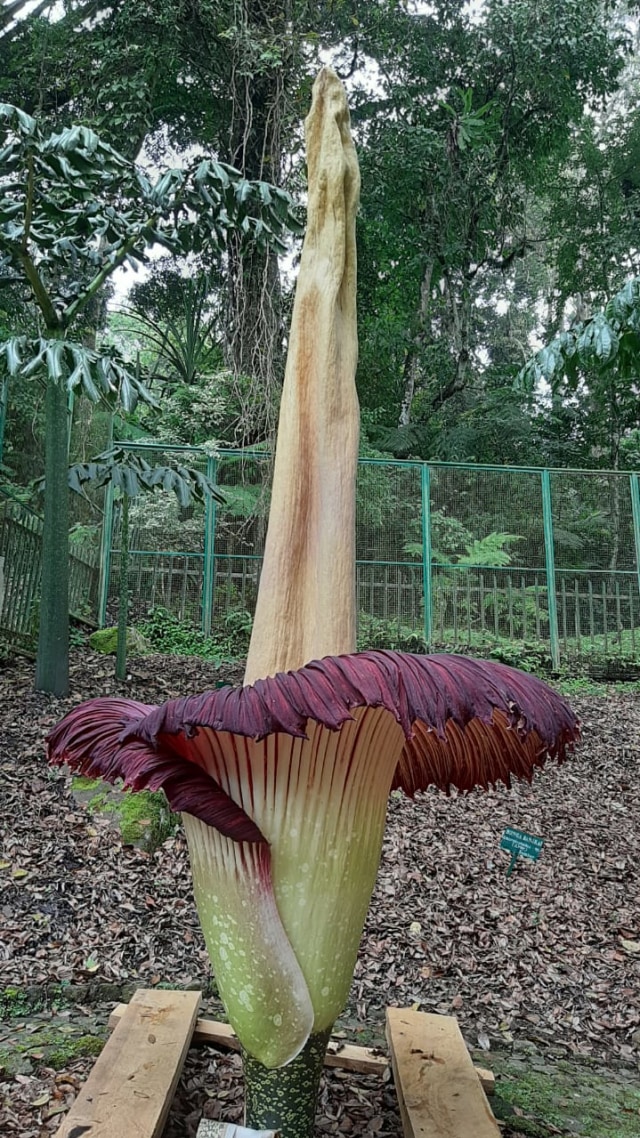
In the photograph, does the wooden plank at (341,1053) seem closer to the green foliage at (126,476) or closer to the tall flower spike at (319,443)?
the tall flower spike at (319,443)

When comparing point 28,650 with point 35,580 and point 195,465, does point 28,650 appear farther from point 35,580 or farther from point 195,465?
point 195,465

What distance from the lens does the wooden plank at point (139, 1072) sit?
128cm

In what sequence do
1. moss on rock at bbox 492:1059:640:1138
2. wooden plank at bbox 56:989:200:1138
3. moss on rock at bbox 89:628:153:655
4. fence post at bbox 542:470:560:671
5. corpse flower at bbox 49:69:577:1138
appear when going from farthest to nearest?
fence post at bbox 542:470:560:671 < moss on rock at bbox 89:628:153:655 < moss on rock at bbox 492:1059:640:1138 < wooden plank at bbox 56:989:200:1138 < corpse flower at bbox 49:69:577:1138

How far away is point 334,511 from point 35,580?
18.2 ft

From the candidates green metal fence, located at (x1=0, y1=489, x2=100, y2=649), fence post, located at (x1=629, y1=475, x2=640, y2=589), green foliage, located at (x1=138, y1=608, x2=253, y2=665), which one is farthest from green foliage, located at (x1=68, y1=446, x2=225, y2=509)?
fence post, located at (x1=629, y1=475, x2=640, y2=589)

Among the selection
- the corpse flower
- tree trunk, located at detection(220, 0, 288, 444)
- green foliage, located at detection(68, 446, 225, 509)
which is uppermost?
tree trunk, located at detection(220, 0, 288, 444)

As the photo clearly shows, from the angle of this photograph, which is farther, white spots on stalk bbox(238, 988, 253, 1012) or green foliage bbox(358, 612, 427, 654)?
green foliage bbox(358, 612, 427, 654)

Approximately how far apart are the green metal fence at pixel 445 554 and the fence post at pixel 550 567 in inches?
0.4

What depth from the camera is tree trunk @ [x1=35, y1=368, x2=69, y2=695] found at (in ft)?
15.5

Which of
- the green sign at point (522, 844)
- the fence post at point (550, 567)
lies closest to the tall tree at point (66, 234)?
the green sign at point (522, 844)

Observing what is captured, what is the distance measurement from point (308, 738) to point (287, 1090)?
543mm

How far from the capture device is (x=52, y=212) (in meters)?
4.59

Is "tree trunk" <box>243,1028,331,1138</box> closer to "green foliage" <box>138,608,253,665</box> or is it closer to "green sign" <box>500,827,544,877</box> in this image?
"green sign" <box>500,827,544,877</box>

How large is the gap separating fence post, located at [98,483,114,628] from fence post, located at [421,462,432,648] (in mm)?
3209
